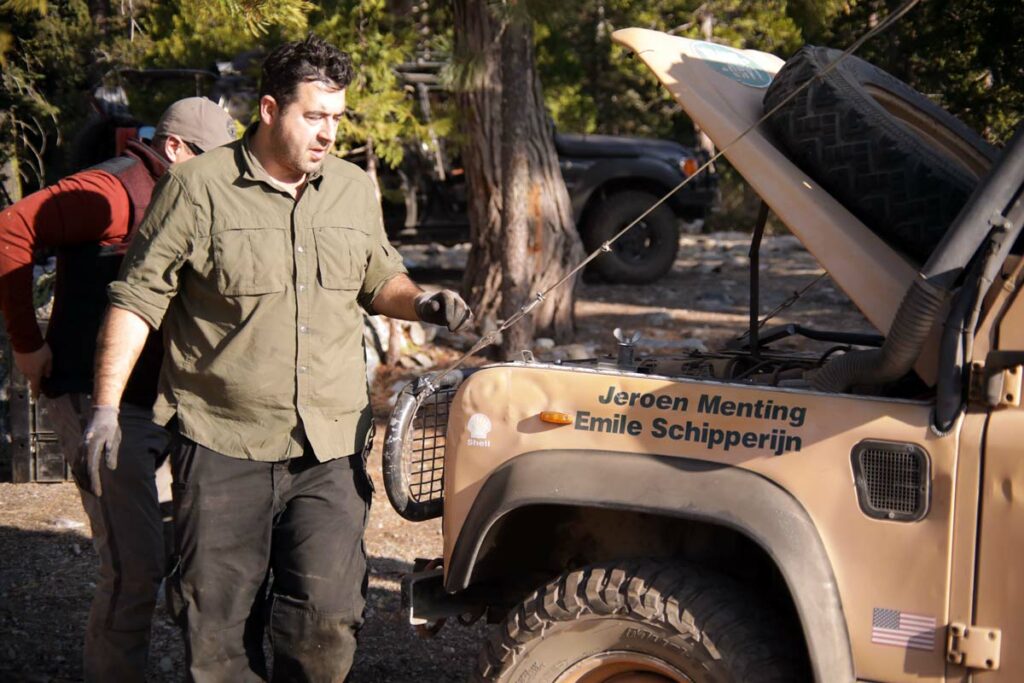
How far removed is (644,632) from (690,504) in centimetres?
33

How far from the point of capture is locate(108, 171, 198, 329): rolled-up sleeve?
10.0 ft

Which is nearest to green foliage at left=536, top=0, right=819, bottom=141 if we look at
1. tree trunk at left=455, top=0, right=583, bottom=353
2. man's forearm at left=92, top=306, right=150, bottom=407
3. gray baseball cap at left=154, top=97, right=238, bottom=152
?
tree trunk at left=455, top=0, right=583, bottom=353

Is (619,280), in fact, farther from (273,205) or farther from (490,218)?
(273,205)

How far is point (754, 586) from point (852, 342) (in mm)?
1254

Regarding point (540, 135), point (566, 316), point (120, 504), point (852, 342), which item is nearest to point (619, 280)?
point (566, 316)

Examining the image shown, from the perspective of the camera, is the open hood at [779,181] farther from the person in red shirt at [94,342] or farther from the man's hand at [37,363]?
the man's hand at [37,363]

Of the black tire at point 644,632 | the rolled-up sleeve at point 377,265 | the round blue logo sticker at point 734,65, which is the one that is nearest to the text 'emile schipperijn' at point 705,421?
the black tire at point 644,632

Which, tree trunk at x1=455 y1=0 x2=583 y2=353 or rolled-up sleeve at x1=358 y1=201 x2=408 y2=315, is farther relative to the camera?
tree trunk at x1=455 y1=0 x2=583 y2=353

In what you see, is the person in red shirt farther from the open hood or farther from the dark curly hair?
the open hood

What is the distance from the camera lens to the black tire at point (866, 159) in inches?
115

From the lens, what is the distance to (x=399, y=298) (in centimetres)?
342

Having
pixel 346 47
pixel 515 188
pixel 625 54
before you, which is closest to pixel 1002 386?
pixel 515 188

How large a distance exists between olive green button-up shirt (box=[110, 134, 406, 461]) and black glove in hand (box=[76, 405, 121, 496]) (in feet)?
0.63

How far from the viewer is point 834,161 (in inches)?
119
